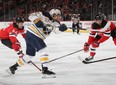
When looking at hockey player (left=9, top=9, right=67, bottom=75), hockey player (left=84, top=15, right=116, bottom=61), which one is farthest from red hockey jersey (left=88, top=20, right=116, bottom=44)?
hockey player (left=9, top=9, right=67, bottom=75)

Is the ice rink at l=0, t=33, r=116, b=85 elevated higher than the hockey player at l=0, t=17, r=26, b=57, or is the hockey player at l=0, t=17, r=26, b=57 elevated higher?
the hockey player at l=0, t=17, r=26, b=57

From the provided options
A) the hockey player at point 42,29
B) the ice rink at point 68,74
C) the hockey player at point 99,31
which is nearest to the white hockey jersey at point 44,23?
the hockey player at point 42,29

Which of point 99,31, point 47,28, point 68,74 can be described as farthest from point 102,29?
point 47,28

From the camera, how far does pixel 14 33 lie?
4.59 m

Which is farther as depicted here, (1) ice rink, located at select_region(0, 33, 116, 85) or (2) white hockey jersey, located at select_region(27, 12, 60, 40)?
(2) white hockey jersey, located at select_region(27, 12, 60, 40)

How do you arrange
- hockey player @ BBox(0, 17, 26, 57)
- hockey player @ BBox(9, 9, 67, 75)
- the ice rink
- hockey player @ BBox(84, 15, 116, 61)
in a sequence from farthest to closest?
hockey player @ BBox(84, 15, 116, 61) → hockey player @ BBox(0, 17, 26, 57) → hockey player @ BBox(9, 9, 67, 75) → the ice rink

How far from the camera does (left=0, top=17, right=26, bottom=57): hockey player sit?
4.57 meters

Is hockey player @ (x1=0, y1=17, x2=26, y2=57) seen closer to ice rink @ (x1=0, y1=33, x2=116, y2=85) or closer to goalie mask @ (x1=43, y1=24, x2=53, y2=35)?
ice rink @ (x1=0, y1=33, x2=116, y2=85)

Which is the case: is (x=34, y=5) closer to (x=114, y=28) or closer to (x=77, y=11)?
(x=77, y=11)

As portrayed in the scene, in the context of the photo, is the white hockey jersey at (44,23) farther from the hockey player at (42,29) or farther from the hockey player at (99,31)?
the hockey player at (99,31)

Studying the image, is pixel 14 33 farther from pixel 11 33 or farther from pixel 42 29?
pixel 42 29

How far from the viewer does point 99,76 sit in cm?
426

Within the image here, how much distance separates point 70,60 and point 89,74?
5.47 ft

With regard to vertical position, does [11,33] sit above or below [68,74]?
above
